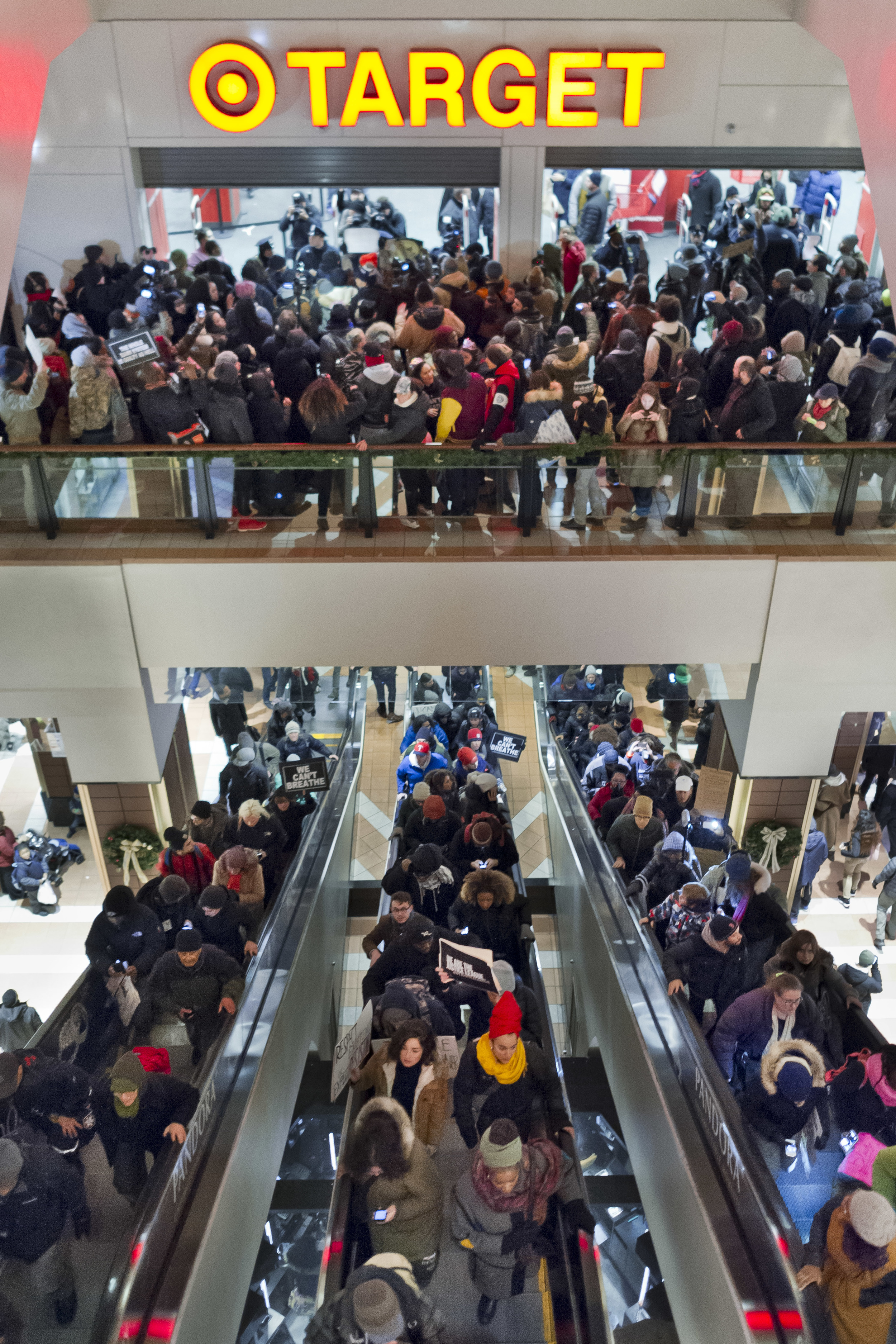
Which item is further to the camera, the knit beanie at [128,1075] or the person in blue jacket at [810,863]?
the person in blue jacket at [810,863]

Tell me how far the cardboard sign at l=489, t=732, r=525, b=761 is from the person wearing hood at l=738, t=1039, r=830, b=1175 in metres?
4.49

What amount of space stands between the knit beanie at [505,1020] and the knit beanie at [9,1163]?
2.11 m

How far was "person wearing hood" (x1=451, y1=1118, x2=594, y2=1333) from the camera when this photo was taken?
455 centimetres

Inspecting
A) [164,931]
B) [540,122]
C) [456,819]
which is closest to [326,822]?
[456,819]

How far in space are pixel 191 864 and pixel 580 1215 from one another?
3.79 metres

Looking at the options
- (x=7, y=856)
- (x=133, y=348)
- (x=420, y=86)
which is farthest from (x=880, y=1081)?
(x=420, y=86)

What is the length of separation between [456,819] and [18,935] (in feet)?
17.4

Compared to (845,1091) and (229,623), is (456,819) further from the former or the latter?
(845,1091)

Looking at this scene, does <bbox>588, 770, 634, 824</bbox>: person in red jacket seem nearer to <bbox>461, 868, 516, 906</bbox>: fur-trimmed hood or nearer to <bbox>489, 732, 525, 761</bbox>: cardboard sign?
<bbox>489, 732, 525, 761</bbox>: cardboard sign

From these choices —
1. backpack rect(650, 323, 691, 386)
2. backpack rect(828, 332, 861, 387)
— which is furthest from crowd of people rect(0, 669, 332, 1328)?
backpack rect(828, 332, 861, 387)

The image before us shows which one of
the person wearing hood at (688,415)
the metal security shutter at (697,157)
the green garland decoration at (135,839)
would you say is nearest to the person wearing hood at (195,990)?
the green garland decoration at (135,839)

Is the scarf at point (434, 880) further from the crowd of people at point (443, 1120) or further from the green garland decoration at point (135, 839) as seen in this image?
the green garland decoration at point (135, 839)

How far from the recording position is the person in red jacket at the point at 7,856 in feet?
35.6

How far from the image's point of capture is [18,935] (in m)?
10.7
